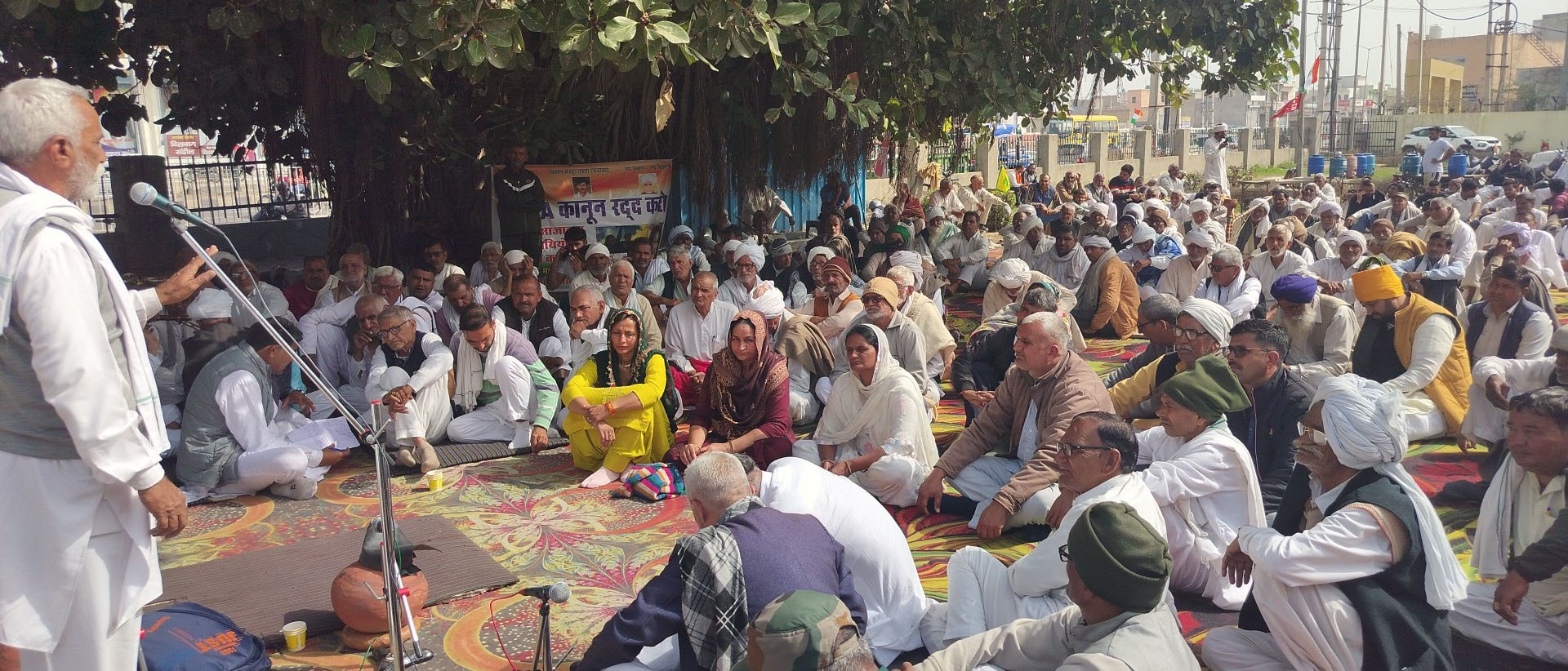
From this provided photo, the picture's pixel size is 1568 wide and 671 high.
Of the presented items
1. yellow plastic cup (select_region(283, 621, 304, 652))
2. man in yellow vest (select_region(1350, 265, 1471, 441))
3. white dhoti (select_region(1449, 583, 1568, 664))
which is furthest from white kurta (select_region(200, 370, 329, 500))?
man in yellow vest (select_region(1350, 265, 1471, 441))

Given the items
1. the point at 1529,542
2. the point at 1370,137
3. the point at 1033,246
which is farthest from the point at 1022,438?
the point at 1370,137

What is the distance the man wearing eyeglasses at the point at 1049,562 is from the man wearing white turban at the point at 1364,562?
0.42 metres

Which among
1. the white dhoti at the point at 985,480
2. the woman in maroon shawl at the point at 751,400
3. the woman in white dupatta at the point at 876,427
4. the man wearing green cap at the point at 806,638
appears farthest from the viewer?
the woman in maroon shawl at the point at 751,400

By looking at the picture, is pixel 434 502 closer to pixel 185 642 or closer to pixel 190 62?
pixel 185 642

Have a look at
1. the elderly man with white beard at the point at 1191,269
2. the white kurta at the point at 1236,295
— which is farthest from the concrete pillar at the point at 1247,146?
the white kurta at the point at 1236,295

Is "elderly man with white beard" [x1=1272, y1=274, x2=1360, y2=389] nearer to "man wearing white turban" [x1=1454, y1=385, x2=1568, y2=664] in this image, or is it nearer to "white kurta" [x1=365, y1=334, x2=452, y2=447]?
"man wearing white turban" [x1=1454, y1=385, x2=1568, y2=664]

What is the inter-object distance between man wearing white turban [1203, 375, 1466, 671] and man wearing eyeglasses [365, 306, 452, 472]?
14.5 feet

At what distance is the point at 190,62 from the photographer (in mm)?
7453

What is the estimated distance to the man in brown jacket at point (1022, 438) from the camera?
15.6 ft

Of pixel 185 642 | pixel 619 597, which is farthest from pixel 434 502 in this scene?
pixel 185 642

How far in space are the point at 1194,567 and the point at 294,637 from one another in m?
3.29

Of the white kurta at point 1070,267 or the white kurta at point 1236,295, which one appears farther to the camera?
the white kurta at point 1070,267

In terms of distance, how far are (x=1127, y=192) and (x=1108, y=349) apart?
862 cm

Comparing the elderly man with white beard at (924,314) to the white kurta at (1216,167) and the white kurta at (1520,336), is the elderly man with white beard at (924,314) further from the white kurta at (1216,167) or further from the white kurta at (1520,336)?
the white kurta at (1216,167)
